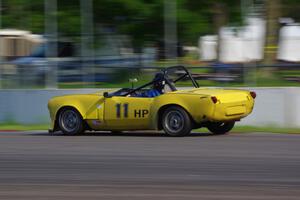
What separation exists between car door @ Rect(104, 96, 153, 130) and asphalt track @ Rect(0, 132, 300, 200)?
0.98 ft

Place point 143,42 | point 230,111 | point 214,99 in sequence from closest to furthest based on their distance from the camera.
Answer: point 214,99 < point 230,111 < point 143,42

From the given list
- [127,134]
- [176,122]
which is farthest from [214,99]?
[127,134]

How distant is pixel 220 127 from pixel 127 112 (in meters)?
1.93

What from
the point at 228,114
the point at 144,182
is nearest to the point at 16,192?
the point at 144,182

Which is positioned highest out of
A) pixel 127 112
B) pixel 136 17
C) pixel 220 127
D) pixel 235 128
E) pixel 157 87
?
pixel 136 17

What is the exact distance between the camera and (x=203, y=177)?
9.38 meters

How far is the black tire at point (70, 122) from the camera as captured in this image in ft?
51.1

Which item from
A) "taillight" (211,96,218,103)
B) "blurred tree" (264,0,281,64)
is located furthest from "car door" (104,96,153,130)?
"blurred tree" (264,0,281,64)

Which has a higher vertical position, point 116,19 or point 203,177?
point 116,19

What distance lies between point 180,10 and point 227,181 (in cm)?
1223

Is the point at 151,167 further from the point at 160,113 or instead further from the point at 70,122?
the point at 70,122

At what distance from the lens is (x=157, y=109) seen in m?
14.7

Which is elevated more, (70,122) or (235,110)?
(235,110)

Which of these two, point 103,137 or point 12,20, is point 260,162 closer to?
point 103,137
